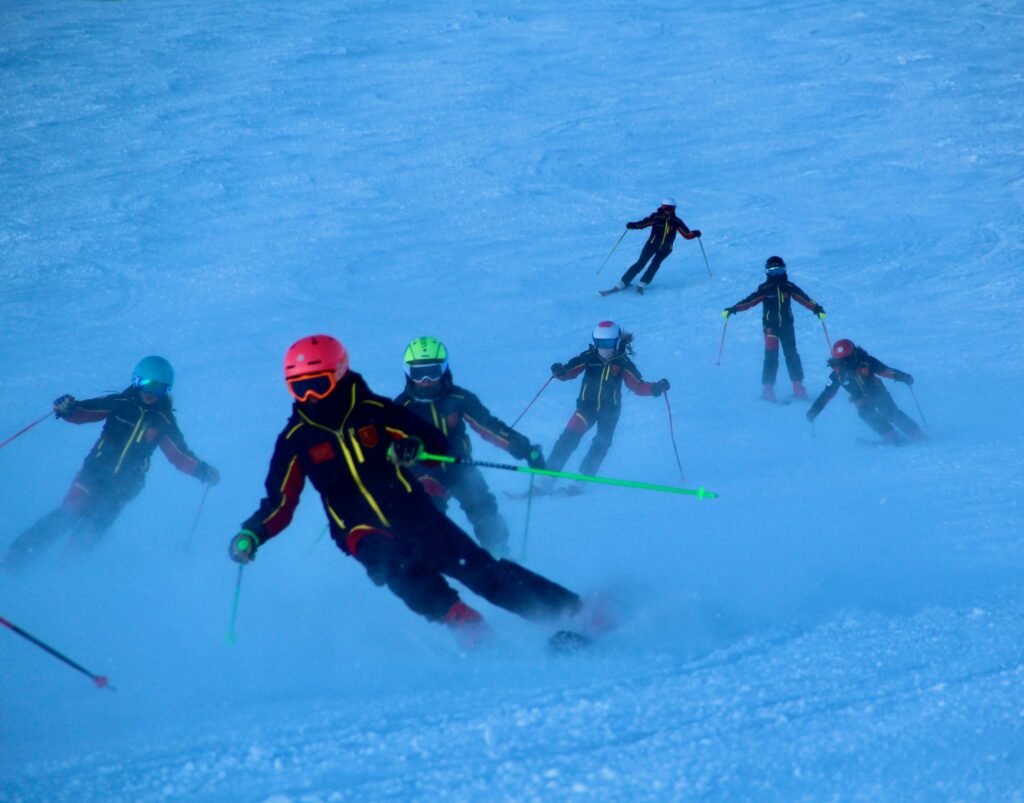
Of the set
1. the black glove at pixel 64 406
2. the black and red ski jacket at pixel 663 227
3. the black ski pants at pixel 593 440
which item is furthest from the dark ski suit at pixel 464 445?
the black and red ski jacket at pixel 663 227

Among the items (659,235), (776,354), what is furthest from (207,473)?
(659,235)

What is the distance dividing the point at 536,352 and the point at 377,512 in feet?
25.3

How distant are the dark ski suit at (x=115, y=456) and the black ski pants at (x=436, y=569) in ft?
8.99

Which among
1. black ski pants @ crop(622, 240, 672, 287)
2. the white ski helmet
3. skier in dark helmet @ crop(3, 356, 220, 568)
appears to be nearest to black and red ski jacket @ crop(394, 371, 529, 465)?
skier in dark helmet @ crop(3, 356, 220, 568)

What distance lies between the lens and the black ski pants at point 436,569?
429cm

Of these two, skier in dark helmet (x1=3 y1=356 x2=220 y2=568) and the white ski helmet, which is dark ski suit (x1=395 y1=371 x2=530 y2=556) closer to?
skier in dark helmet (x1=3 y1=356 x2=220 y2=568)

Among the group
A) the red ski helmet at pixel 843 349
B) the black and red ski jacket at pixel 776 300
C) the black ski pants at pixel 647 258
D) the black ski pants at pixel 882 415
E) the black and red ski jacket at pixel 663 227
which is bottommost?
the black ski pants at pixel 882 415

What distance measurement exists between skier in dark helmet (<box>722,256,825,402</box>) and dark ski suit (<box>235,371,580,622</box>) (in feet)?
21.7

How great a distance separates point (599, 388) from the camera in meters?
7.84

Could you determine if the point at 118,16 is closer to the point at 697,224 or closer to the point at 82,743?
the point at 697,224

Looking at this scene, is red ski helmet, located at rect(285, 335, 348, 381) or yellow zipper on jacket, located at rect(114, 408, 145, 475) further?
yellow zipper on jacket, located at rect(114, 408, 145, 475)

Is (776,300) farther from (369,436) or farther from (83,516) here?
(83,516)

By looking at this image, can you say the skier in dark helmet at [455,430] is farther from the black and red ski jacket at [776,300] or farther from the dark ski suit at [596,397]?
the black and red ski jacket at [776,300]

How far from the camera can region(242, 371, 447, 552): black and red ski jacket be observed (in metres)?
4.27
